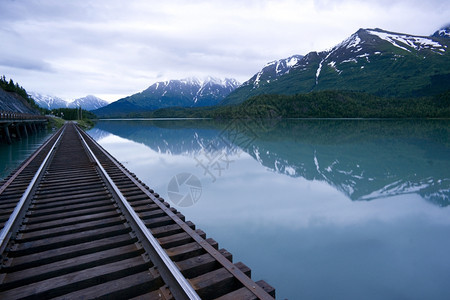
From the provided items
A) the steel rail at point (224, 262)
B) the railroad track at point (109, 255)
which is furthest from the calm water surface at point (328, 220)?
the railroad track at point (109, 255)

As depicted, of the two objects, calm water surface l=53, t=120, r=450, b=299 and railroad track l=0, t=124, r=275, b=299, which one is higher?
railroad track l=0, t=124, r=275, b=299

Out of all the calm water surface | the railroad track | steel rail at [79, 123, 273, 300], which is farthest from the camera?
the calm water surface

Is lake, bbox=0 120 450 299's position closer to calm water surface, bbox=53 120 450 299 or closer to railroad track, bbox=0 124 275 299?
calm water surface, bbox=53 120 450 299

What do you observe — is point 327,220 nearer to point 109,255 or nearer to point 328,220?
point 328,220

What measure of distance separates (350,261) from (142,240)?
5.18m

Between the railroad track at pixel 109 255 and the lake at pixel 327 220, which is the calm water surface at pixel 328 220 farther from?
the railroad track at pixel 109 255

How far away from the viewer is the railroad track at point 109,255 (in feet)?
11.6

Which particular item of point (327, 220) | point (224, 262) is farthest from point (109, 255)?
point (327, 220)

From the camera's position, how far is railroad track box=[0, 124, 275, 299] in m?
3.54

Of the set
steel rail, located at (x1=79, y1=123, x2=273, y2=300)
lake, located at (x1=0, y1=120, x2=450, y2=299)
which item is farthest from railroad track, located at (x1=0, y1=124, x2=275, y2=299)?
lake, located at (x1=0, y1=120, x2=450, y2=299)

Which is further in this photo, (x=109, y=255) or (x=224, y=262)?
(x=109, y=255)

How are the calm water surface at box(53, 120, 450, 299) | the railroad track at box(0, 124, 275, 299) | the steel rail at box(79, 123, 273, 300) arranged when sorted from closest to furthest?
the steel rail at box(79, 123, 273, 300), the railroad track at box(0, 124, 275, 299), the calm water surface at box(53, 120, 450, 299)

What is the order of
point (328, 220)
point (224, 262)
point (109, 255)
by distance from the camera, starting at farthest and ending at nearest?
point (328, 220)
point (109, 255)
point (224, 262)

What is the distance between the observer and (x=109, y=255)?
4.41m
